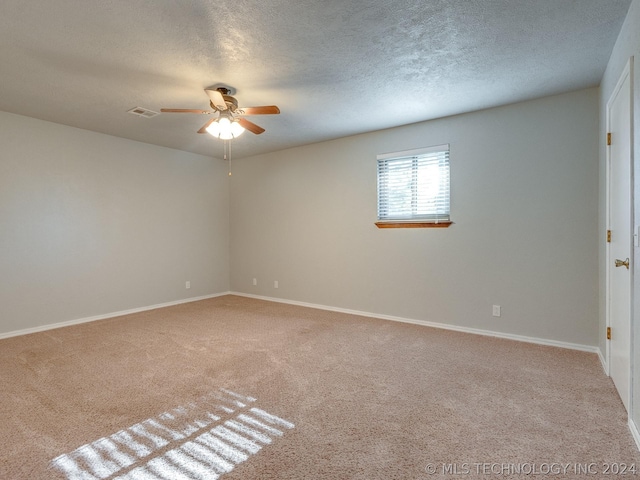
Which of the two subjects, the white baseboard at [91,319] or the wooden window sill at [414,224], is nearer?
the white baseboard at [91,319]

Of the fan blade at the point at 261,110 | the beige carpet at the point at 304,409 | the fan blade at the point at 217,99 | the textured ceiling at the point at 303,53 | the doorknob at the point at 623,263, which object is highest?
the textured ceiling at the point at 303,53

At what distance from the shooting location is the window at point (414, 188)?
165 inches

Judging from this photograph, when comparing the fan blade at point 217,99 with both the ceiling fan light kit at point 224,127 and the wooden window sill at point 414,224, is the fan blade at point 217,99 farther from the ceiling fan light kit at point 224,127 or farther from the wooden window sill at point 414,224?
the wooden window sill at point 414,224

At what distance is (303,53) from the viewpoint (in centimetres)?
263

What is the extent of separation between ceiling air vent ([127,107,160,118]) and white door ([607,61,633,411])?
14.1 feet

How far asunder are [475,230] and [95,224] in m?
5.03

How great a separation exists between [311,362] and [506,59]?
3.08 metres

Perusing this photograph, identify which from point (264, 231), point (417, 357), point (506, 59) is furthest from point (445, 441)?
point (264, 231)

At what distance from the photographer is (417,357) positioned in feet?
10.5

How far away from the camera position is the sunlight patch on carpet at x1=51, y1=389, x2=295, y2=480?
5.50ft

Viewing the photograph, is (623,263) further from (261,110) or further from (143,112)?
(143,112)

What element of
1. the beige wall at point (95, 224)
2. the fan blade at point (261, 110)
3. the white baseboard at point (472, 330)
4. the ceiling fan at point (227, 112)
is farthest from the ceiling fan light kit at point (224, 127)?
the white baseboard at point (472, 330)

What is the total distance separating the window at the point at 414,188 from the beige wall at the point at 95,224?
11.0ft

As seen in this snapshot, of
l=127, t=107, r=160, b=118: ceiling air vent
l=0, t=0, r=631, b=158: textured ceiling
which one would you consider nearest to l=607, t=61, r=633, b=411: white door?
l=0, t=0, r=631, b=158: textured ceiling
